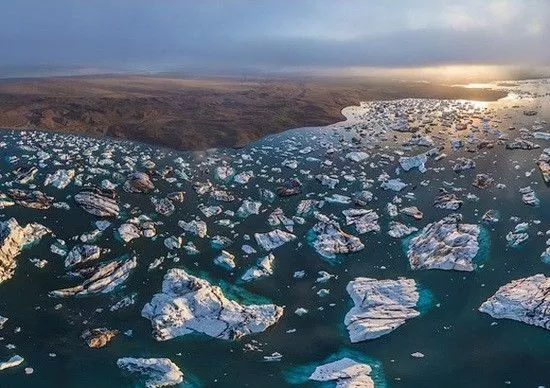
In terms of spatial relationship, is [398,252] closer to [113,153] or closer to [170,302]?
[170,302]

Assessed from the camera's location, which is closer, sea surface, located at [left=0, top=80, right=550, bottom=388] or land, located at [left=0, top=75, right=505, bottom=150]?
sea surface, located at [left=0, top=80, right=550, bottom=388]

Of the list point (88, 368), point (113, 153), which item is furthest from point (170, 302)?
point (113, 153)

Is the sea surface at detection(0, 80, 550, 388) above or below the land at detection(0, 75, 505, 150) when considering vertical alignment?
below

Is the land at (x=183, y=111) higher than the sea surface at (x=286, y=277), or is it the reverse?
the land at (x=183, y=111)

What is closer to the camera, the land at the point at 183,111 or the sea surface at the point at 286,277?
the sea surface at the point at 286,277
